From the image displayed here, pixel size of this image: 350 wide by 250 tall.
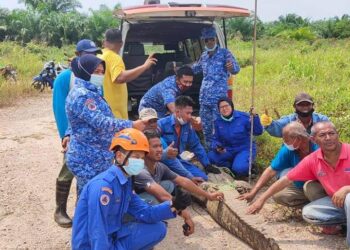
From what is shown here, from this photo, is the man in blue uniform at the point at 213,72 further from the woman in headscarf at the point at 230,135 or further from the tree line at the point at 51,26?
Result: the tree line at the point at 51,26

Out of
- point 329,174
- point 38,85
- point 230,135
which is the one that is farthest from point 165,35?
point 38,85

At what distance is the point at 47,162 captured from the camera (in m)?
6.12

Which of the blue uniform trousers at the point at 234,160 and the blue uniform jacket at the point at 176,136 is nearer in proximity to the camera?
the blue uniform jacket at the point at 176,136

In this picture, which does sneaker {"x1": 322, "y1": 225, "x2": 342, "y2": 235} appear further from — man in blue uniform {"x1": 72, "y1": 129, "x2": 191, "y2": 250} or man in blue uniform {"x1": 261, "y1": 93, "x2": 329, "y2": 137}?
man in blue uniform {"x1": 72, "y1": 129, "x2": 191, "y2": 250}

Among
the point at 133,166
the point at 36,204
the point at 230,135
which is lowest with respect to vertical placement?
the point at 36,204

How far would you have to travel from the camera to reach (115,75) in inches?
167

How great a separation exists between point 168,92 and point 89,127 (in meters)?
1.98

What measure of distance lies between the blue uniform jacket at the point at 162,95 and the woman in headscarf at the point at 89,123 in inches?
72.1

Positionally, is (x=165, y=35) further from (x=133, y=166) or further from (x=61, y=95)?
(x=133, y=166)

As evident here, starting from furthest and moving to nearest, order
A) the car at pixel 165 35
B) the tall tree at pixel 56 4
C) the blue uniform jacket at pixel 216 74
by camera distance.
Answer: the tall tree at pixel 56 4, the blue uniform jacket at pixel 216 74, the car at pixel 165 35

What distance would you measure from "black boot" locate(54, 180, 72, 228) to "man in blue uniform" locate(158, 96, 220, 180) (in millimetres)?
1211

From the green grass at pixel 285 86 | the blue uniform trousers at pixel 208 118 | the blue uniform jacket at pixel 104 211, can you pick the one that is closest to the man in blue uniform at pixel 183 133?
the blue uniform trousers at pixel 208 118

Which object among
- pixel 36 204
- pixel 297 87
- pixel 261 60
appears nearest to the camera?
pixel 36 204

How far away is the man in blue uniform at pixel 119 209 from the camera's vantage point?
281cm
